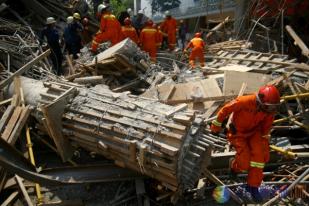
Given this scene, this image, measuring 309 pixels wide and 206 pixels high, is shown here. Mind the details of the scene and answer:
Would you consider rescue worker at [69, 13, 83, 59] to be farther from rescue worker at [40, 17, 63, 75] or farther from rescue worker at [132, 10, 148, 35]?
rescue worker at [132, 10, 148, 35]

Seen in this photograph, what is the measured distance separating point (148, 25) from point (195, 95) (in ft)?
15.9

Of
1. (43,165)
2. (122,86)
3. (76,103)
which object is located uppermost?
(76,103)

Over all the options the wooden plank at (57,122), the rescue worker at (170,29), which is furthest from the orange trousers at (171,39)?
the wooden plank at (57,122)

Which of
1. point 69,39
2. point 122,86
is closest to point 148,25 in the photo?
point 69,39

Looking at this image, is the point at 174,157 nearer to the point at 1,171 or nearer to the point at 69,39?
the point at 1,171

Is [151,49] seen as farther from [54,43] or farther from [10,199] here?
[10,199]

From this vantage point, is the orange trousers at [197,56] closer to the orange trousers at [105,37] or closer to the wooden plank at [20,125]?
the orange trousers at [105,37]

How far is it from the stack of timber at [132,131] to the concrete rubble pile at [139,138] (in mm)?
13

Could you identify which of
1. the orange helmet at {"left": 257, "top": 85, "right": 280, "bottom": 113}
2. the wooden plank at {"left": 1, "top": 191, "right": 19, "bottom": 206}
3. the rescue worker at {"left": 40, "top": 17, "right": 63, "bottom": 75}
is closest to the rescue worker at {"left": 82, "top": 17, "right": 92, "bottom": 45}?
the rescue worker at {"left": 40, "top": 17, "right": 63, "bottom": 75}

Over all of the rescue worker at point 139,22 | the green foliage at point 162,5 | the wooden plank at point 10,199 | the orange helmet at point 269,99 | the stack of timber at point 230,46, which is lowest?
the green foliage at point 162,5

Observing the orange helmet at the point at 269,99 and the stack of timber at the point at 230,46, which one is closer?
the orange helmet at the point at 269,99

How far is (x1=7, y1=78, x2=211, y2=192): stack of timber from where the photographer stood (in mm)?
4797

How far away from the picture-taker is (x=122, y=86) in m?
→ 8.46

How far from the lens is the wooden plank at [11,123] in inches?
246
